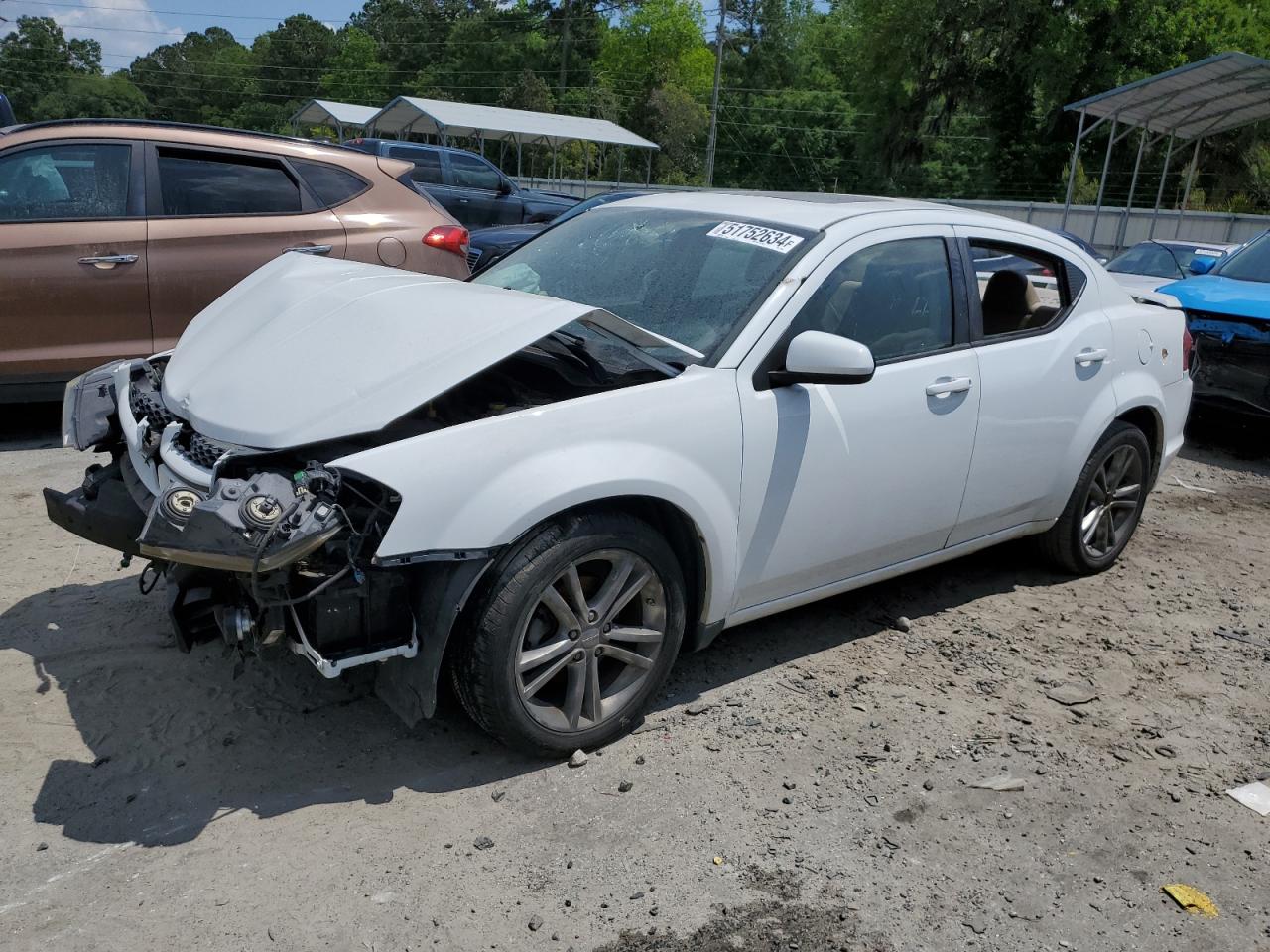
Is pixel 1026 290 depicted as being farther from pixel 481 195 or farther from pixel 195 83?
pixel 195 83

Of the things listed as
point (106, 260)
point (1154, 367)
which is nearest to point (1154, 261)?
point (1154, 367)

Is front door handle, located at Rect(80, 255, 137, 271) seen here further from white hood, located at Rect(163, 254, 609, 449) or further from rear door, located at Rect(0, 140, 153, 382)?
white hood, located at Rect(163, 254, 609, 449)

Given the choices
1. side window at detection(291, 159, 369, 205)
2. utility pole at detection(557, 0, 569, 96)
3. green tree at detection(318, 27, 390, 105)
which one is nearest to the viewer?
side window at detection(291, 159, 369, 205)

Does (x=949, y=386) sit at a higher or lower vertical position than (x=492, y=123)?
lower

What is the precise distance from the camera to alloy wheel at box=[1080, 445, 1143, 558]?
5172mm

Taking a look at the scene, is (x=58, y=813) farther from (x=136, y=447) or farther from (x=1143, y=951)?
(x=1143, y=951)

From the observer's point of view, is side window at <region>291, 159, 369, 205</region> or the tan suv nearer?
the tan suv

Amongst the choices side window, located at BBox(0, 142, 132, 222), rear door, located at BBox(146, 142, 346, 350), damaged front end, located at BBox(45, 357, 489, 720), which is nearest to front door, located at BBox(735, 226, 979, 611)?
damaged front end, located at BBox(45, 357, 489, 720)

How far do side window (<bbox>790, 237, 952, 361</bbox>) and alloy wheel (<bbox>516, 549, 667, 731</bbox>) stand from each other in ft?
3.56

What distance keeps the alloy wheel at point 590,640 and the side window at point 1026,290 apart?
7.39ft

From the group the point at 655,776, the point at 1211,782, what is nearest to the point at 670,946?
the point at 655,776

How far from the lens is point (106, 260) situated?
20.7 feet

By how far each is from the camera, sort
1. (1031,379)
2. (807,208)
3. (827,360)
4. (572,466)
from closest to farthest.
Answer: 1. (572,466)
2. (827,360)
3. (807,208)
4. (1031,379)

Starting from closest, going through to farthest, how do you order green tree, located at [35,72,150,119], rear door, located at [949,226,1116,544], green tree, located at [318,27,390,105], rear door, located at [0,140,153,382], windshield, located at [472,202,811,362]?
windshield, located at [472,202,811,362] → rear door, located at [949,226,1116,544] → rear door, located at [0,140,153,382] → green tree, located at [35,72,150,119] → green tree, located at [318,27,390,105]
